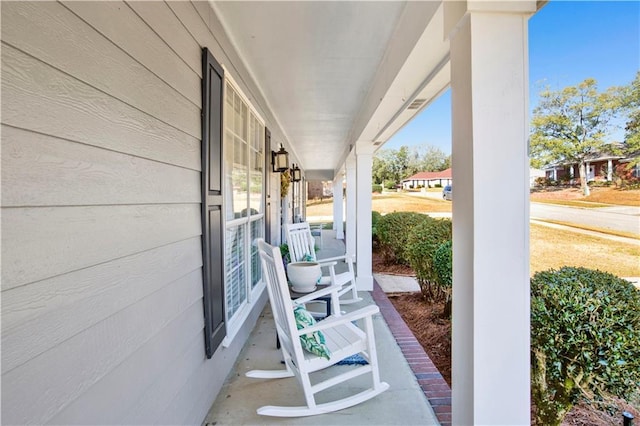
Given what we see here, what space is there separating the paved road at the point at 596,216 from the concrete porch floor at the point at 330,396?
1502mm

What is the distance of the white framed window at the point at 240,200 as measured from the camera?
241 centimetres

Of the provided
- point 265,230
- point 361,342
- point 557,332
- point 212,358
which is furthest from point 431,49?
point 265,230

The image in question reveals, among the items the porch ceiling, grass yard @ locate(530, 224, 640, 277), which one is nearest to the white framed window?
the porch ceiling

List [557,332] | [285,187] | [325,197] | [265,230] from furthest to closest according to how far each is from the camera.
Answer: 1. [325,197]
2. [285,187]
3. [265,230]
4. [557,332]

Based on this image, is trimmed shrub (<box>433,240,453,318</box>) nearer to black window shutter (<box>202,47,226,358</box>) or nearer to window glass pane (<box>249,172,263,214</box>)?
window glass pane (<box>249,172,263,214</box>)

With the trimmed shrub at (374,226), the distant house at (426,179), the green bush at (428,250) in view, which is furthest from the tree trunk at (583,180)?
the distant house at (426,179)

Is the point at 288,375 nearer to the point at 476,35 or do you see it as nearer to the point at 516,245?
the point at 516,245

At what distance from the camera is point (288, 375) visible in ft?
7.47

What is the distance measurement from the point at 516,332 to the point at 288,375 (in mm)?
1642

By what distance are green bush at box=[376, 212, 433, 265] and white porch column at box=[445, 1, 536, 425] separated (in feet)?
13.5

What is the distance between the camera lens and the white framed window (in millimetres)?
2410

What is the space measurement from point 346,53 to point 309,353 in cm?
231

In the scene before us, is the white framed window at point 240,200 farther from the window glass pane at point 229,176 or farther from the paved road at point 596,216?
the paved road at point 596,216

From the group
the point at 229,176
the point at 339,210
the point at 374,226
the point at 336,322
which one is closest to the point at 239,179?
the point at 229,176
